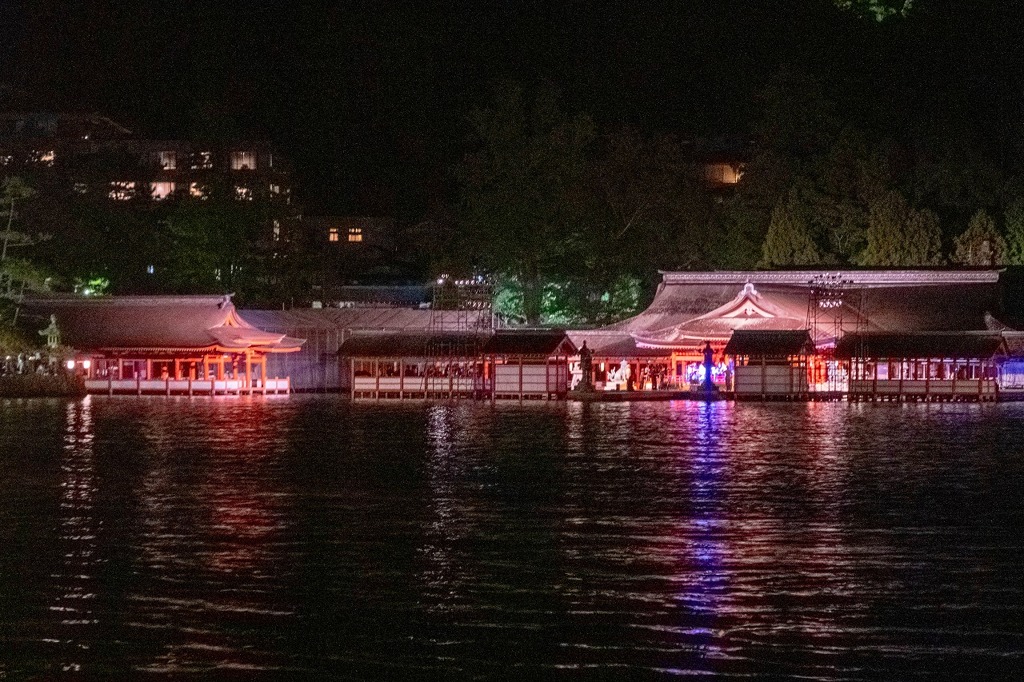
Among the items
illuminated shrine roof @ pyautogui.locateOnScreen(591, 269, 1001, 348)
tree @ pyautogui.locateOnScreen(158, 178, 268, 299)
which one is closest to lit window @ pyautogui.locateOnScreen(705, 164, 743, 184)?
illuminated shrine roof @ pyautogui.locateOnScreen(591, 269, 1001, 348)

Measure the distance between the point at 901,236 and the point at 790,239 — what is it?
15.4 ft

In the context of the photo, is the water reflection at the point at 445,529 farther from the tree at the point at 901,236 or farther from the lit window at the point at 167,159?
the lit window at the point at 167,159

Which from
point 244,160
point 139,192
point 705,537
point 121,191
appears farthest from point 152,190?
point 705,537

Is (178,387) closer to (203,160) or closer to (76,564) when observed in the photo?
(203,160)

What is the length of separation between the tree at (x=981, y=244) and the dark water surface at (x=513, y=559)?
3147cm

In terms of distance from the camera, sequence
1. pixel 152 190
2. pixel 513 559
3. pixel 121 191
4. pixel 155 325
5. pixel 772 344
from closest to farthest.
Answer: pixel 513 559 < pixel 772 344 < pixel 155 325 < pixel 121 191 < pixel 152 190

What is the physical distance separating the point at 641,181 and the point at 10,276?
89.2 feet

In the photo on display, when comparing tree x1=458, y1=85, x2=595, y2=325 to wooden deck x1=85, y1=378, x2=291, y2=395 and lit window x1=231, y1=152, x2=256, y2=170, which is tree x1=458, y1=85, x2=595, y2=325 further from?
lit window x1=231, y1=152, x2=256, y2=170

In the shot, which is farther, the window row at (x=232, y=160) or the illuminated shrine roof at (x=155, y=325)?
the window row at (x=232, y=160)

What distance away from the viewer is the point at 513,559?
61.4ft

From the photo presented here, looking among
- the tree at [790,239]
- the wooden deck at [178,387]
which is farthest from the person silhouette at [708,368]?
the wooden deck at [178,387]

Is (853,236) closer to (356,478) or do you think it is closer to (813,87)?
(813,87)

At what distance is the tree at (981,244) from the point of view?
64.9 metres

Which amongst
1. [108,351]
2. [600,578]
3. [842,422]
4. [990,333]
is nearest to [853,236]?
[990,333]
